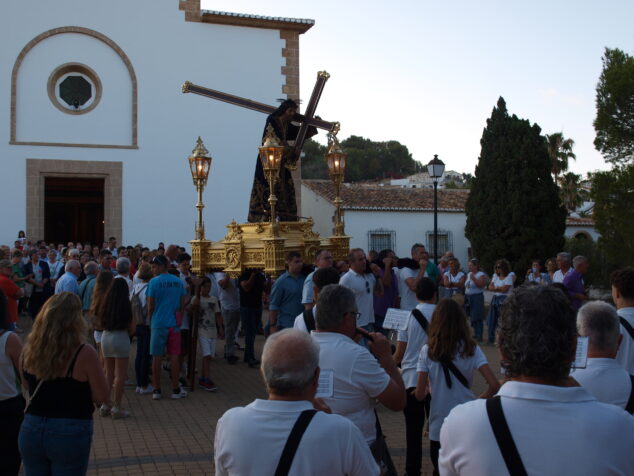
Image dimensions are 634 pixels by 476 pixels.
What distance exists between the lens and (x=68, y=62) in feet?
62.0

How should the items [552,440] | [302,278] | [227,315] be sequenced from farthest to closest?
[227,315] → [302,278] → [552,440]

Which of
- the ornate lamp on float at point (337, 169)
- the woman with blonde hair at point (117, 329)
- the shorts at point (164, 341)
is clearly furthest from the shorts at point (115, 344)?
the ornate lamp on float at point (337, 169)

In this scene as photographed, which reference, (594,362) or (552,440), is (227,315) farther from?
(552,440)

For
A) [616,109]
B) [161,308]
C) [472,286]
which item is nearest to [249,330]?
[161,308]

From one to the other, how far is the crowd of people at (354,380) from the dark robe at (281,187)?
3.01 feet

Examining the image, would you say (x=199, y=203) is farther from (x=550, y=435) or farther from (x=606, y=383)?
(x=550, y=435)

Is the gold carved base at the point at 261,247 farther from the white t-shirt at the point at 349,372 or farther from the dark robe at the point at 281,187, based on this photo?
the white t-shirt at the point at 349,372

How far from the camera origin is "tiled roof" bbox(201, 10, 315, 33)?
63.9 ft

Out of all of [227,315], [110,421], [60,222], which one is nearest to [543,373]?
[110,421]

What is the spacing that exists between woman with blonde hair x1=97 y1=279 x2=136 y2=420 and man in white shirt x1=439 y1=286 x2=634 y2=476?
6.05 metres

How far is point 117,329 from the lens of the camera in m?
7.88

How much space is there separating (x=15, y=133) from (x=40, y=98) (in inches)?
42.6

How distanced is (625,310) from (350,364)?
77.9 inches

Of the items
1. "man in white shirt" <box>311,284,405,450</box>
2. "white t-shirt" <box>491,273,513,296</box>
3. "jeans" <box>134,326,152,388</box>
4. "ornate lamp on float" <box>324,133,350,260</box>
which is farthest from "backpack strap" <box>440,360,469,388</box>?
"white t-shirt" <box>491,273,513,296</box>
